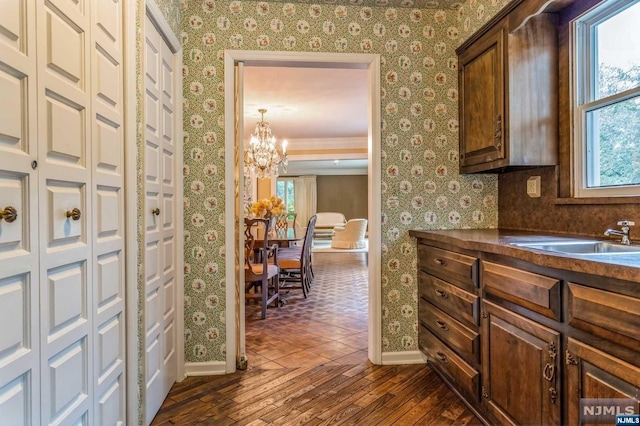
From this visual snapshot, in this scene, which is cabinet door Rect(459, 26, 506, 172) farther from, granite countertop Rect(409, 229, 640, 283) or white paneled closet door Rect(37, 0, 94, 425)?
white paneled closet door Rect(37, 0, 94, 425)

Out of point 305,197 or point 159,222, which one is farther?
point 305,197

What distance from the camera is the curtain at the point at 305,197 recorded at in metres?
14.0

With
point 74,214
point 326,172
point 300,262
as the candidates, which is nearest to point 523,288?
point 74,214

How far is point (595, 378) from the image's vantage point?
47.4 inches

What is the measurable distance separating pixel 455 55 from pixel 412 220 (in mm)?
1187

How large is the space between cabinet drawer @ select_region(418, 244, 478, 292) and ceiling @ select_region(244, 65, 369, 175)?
181 centimetres

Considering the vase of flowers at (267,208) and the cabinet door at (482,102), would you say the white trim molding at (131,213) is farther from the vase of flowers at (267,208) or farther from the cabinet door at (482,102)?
the vase of flowers at (267,208)

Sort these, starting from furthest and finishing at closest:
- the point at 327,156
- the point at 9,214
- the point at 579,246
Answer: the point at 327,156
the point at 579,246
the point at 9,214

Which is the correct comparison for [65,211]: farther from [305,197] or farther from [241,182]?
[305,197]

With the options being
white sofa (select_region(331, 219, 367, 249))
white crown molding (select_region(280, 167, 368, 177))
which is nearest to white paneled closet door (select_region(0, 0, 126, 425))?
white sofa (select_region(331, 219, 367, 249))

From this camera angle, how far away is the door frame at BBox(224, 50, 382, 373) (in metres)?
2.53

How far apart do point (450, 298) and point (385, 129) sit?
3.91ft

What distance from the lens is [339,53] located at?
2617 millimetres

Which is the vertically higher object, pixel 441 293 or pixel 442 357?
pixel 441 293
